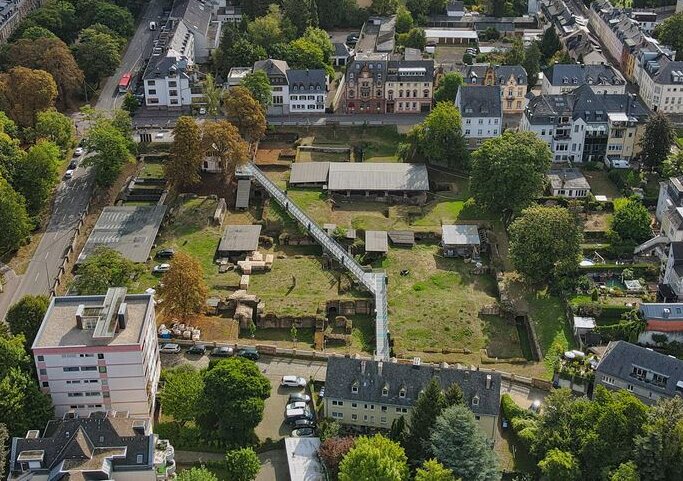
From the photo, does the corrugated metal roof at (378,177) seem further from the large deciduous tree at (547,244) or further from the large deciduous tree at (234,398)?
the large deciduous tree at (234,398)

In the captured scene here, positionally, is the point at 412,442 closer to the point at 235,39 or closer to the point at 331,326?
the point at 331,326

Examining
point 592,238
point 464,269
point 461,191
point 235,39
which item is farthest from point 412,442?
point 235,39

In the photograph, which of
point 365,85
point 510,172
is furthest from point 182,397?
point 365,85

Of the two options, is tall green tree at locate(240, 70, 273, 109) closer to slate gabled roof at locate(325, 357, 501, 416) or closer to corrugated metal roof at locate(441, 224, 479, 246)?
corrugated metal roof at locate(441, 224, 479, 246)

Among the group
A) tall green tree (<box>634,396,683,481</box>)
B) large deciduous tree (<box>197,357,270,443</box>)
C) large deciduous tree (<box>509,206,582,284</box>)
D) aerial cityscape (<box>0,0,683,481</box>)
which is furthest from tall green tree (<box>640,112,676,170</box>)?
large deciduous tree (<box>197,357,270,443</box>)

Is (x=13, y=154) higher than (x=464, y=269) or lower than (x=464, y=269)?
higher

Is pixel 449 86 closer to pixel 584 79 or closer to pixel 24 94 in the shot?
pixel 584 79
